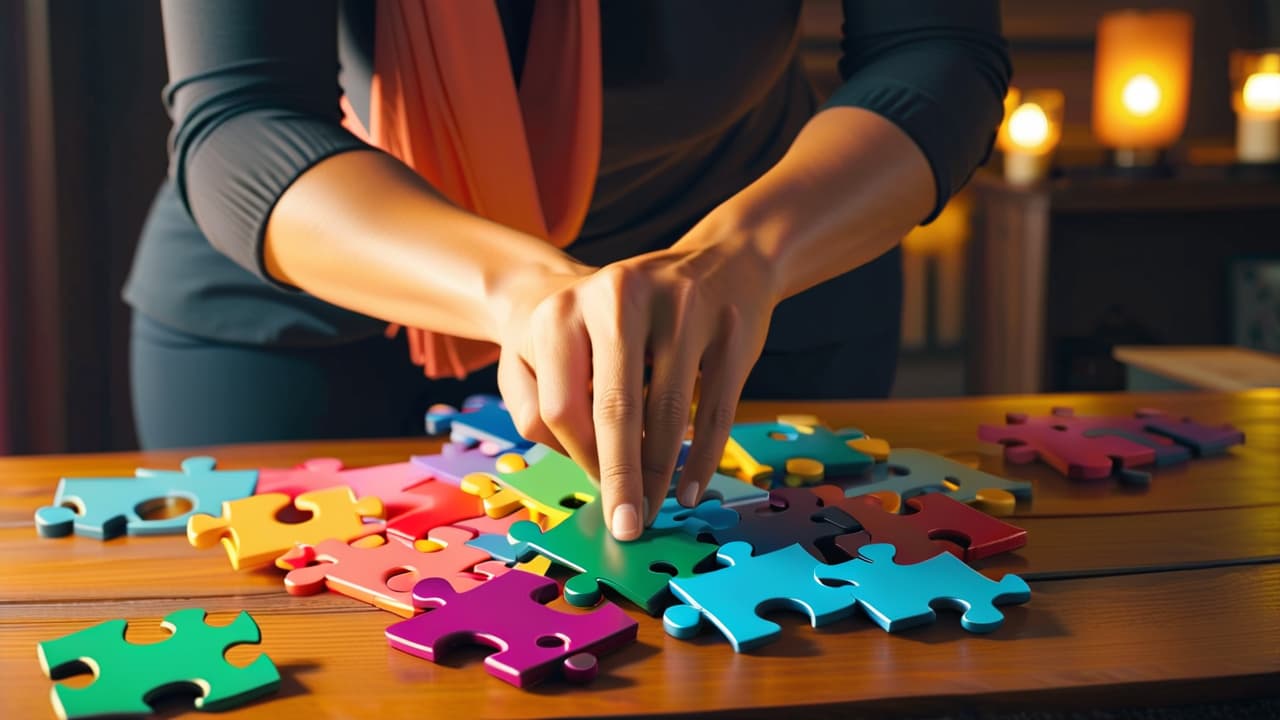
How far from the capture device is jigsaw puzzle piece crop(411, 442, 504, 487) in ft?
3.12

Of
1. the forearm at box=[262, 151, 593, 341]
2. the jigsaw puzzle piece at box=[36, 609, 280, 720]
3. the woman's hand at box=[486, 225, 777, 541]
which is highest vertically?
the forearm at box=[262, 151, 593, 341]

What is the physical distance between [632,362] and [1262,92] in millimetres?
3001

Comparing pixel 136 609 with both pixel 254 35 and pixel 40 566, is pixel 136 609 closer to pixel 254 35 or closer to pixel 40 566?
pixel 40 566

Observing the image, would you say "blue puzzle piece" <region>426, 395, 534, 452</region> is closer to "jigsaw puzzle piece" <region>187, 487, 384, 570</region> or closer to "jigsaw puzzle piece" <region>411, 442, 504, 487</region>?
"jigsaw puzzle piece" <region>411, 442, 504, 487</region>

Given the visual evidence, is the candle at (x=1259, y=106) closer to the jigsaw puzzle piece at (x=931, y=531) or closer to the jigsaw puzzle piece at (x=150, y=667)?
the jigsaw puzzle piece at (x=931, y=531)

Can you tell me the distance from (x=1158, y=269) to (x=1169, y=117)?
→ 42 cm

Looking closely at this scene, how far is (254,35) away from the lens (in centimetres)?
97

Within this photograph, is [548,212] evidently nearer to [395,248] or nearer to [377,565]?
[395,248]

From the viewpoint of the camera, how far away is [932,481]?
37.3 inches

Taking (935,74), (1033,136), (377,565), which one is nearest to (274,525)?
(377,565)

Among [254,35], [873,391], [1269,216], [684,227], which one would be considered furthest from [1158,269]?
[254,35]

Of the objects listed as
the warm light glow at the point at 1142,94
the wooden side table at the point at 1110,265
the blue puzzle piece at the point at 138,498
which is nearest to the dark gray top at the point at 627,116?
the blue puzzle piece at the point at 138,498

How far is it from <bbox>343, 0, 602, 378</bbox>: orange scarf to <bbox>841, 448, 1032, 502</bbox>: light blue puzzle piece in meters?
0.45

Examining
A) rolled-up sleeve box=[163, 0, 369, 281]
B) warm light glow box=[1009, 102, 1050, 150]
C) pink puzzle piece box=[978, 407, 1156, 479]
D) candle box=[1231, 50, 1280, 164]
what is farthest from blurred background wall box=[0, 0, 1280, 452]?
candle box=[1231, 50, 1280, 164]
